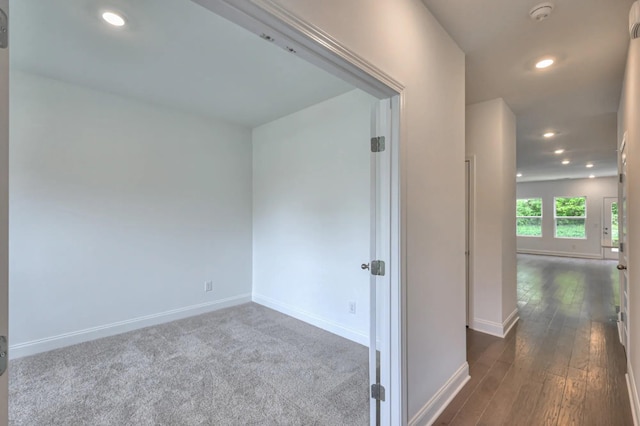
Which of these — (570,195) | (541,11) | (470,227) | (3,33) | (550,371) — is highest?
(541,11)

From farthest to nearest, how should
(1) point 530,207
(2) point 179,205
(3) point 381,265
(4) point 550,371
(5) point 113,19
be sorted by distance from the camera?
1. (1) point 530,207
2. (2) point 179,205
3. (4) point 550,371
4. (5) point 113,19
5. (3) point 381,265

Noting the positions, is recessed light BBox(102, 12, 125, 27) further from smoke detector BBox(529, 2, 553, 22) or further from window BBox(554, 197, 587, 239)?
window BBox(554, 197, 587, 239)

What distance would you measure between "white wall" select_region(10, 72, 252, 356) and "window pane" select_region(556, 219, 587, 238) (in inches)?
414

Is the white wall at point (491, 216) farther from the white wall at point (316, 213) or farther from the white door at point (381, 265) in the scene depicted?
the white door at point (381, 265)

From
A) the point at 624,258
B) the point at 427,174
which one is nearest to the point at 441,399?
the point at 427,174

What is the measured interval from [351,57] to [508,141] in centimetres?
304

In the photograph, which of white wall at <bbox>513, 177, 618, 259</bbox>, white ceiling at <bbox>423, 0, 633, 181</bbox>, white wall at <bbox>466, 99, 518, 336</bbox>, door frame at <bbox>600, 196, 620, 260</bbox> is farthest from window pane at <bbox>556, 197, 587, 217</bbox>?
white wall at <bbox>466, 99, 518, 336</bbox>

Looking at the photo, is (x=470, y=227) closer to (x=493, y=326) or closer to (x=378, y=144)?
(x=493, y=326)

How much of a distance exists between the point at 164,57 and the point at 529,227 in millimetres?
11795

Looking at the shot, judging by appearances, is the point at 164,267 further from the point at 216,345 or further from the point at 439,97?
the point at 439,97

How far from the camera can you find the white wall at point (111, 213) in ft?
9.13

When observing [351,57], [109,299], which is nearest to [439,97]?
→ [351,57]

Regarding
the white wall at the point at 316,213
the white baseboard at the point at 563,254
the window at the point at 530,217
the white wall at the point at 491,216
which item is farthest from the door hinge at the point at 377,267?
the window at the point at 530,217

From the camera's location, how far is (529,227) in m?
10.3
